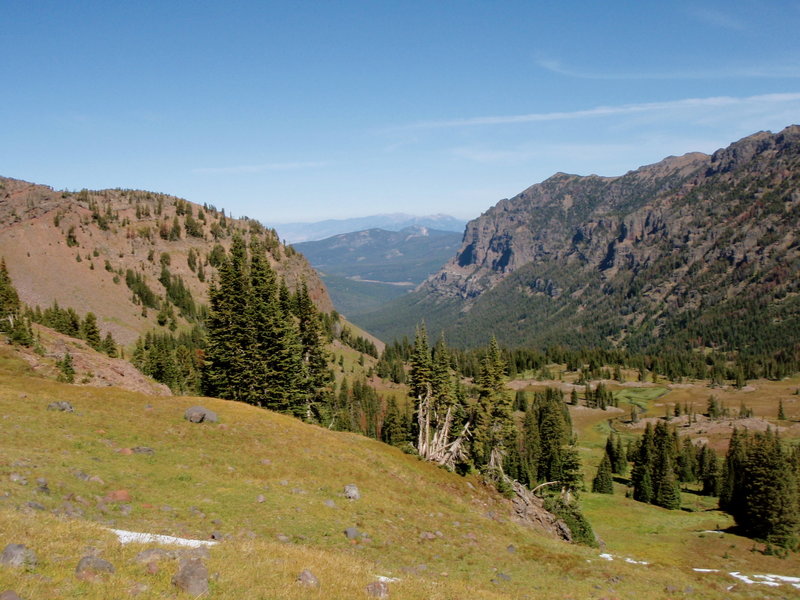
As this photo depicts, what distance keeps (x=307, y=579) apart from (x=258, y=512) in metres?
14.3

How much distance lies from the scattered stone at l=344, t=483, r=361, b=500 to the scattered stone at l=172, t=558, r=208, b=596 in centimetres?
2250

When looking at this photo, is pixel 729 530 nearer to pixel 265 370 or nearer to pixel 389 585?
pixel 265 370

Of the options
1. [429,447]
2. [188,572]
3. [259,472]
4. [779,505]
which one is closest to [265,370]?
[429,447]

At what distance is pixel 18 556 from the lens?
47.0 ft

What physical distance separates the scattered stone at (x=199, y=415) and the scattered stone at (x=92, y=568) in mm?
30017

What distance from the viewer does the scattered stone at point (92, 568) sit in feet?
47.6

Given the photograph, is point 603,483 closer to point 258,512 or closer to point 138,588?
point 258,512

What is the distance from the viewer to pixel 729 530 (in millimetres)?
90062

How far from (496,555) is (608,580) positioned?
25.7 ft

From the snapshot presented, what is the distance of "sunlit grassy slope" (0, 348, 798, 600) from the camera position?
1714cm

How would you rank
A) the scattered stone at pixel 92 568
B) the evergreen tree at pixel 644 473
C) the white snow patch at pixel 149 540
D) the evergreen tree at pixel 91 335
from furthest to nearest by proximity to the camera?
the evergreen tree at pixel 644 473
the evergreen tree at pixel 91 335
the white snow patch at pixel 149 540
the scattered stone at pixel 92 568

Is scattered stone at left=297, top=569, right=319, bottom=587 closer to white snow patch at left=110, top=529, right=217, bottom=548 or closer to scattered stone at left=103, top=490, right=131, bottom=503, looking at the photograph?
white snow patch at left=110, top=529, right=217, bottom=548

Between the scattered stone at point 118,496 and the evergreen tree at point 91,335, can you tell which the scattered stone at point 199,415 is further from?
the evergreen tree at point 91,335

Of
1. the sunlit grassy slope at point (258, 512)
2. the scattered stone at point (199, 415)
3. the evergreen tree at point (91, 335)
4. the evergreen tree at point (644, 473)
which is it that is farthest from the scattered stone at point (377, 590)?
the evergreen tree at point (644, 473)
